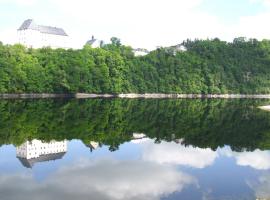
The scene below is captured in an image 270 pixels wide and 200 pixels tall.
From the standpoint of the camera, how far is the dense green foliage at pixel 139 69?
100 metres

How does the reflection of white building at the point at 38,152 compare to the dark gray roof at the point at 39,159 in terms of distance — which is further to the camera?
the reflection of white building at the point at 38,152

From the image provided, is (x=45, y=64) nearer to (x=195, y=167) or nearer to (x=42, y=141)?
(x=42, y=141)

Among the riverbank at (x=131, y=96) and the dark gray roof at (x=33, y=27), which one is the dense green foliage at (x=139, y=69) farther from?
the dark gray roof at (x=33, y=27)

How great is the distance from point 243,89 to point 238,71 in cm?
754

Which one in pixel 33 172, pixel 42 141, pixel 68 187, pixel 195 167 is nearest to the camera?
pixel 68 187

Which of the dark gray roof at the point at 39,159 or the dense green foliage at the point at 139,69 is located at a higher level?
the dense green foliage at the point at 139,69

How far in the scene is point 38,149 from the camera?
30453mm

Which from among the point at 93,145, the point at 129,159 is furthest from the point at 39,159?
the point at 93,145

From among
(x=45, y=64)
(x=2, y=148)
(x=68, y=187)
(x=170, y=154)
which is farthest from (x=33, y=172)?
(x=45, y=64)

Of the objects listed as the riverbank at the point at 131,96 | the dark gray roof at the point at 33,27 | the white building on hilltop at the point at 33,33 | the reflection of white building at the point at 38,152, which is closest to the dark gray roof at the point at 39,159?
the reflection of white building at the point at 38,152

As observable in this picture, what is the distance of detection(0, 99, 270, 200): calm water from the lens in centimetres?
2128

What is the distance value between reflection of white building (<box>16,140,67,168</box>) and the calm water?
0.07m

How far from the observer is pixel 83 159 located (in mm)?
29766

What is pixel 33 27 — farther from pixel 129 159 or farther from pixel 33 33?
pixel 129 159
